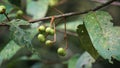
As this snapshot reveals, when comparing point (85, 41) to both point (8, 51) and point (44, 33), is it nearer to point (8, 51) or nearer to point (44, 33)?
point (44, 33)

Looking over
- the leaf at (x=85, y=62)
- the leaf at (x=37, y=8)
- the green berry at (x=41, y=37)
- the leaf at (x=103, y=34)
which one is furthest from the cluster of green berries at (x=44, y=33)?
the leaf at (x=37, y=8)

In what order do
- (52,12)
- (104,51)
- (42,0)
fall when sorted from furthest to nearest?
(52,12), (42,0), (104,51)

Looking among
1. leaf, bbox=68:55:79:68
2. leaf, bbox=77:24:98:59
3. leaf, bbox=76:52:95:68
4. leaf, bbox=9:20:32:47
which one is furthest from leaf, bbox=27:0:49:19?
leaf, bbox=9:20:32:47

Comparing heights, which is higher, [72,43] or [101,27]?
[101,27]

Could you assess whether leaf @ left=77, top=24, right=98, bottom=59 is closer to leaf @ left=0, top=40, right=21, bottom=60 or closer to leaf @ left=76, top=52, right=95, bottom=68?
leaf @ left=76, top=52, right=95, bottom=68

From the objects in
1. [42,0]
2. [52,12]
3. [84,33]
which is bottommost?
[52,12]

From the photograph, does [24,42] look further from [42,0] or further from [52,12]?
[52,12]

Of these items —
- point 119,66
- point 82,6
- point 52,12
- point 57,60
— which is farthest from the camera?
point 82,6

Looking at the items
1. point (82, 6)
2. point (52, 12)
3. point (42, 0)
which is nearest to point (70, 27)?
point (42, 0)

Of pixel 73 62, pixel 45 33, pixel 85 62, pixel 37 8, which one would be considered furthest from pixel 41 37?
pixel 37 8
